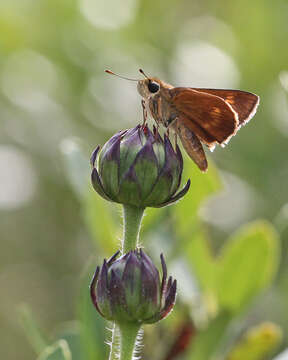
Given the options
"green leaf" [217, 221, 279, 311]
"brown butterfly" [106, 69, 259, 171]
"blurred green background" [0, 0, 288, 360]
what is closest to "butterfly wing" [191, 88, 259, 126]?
"brown butterfly" [106, 69, 259, 171]

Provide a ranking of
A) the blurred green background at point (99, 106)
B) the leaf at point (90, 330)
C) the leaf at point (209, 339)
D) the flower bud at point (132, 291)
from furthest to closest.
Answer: the blurred green background at point (99, 106) → the leaf at point (209, 339) → the leaf at point (90, 330) → the flower bud at point (132, 291)

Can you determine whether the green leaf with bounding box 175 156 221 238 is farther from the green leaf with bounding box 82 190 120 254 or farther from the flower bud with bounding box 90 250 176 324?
the flower bud with bounding box 90 250 176 324

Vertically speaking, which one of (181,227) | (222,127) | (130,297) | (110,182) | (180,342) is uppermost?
(222,127)

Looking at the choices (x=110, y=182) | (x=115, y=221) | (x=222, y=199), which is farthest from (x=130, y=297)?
(x=222, y=199)

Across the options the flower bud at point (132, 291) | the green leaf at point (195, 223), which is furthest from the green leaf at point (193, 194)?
the flower bud at point (132, 291)

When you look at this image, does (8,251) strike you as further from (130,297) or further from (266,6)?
(130,297)

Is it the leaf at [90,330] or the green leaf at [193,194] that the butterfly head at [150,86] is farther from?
the leaf at [90,330]

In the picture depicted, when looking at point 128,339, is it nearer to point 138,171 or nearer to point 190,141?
point 138,171
